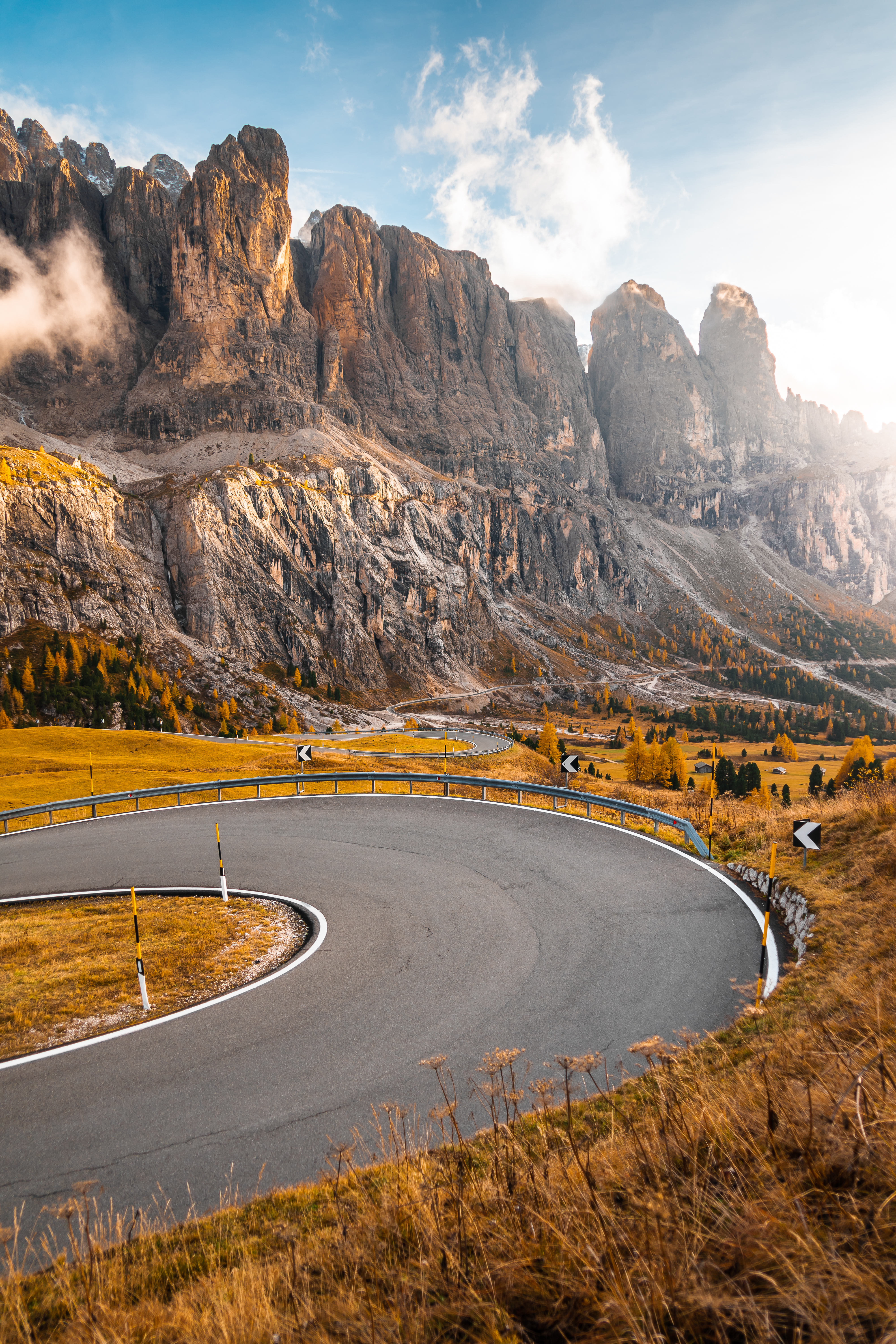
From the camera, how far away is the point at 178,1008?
898 cm

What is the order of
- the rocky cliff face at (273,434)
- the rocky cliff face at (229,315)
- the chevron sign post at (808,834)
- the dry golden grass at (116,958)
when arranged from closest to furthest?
the dry golden grass at (116,958) < the chevron sign post at (808,834) < the rocky cliff face at (273,434) < the rocky cliff face at (229,315)

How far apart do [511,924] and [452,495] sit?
16575cm

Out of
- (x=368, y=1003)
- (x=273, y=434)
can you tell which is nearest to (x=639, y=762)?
(x=368, y=1003)

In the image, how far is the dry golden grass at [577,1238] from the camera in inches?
86.5

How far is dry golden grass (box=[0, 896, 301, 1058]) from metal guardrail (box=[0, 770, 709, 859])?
34.8ft

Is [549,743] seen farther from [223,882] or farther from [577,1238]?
[577,1238]

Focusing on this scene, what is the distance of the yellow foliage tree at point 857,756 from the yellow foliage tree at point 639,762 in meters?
23.2

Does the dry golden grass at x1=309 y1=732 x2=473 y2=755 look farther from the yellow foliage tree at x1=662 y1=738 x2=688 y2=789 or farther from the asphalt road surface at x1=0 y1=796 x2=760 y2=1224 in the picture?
the asphalt road surface at x1=0 y1=796 x2=760 y2=1224

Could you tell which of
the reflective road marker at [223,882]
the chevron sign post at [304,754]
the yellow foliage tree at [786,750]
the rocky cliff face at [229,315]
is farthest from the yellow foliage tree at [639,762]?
the rocky cliff face at [229,315]

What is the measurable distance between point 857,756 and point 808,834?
6913 centimetres

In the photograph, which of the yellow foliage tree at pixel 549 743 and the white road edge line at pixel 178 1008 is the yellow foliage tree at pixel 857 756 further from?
the white road edge line at pixel 178 1008

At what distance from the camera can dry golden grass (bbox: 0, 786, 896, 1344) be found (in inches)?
86.5

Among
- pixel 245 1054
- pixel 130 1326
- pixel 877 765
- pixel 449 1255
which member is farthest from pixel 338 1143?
pixel 877 765

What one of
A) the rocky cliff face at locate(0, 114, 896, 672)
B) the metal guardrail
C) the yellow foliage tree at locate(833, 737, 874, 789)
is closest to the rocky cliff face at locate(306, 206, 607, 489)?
the rocky cliff face at locate(0, 114, 896, 672)
